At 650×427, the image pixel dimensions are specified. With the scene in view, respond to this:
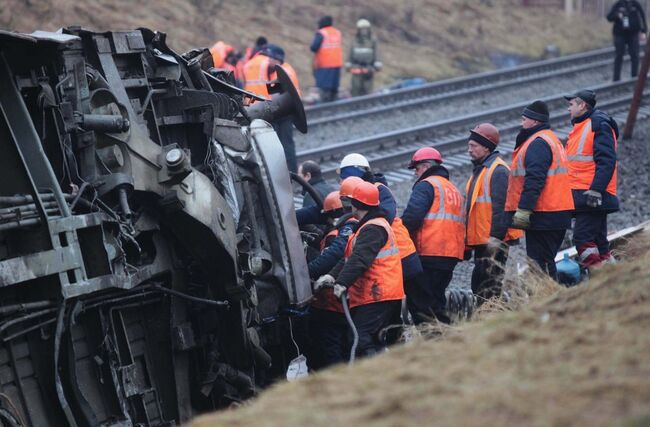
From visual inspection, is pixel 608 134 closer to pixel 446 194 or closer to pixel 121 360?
pixel 446 194

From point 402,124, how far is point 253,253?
33.2 feet

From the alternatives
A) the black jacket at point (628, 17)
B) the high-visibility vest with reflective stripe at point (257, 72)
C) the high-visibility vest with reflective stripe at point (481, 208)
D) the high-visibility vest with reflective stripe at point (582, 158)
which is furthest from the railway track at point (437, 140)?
the high-visibility vest with reflective stripe at point (481, 208)

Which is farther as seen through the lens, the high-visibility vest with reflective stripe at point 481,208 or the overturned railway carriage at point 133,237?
the high-visibility vest with reflective stripe at point 481,208

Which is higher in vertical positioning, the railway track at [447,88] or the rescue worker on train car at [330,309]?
the railway track at [447,88]

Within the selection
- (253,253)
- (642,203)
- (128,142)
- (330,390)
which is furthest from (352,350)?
(642,203)

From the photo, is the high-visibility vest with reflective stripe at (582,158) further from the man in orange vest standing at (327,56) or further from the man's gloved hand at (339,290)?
the man in orange vest standing at (327,56)

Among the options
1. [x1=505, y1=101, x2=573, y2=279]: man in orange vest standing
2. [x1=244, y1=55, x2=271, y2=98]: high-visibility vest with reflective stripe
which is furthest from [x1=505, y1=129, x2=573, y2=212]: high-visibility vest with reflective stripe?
[x1=244, y1=55, x2=271, y2=98]: high-visibility vest with reflective stripe

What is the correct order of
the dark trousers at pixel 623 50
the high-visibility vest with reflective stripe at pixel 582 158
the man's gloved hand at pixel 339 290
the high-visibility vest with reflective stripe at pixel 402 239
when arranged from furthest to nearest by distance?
the dark trousers at pixel 623 50 → the high-visibility vest with reflective stripe at pixel 582 158 → the high-visibility vest with reflective stripe at pixel 402 239 → the man's gloved hand at pixel 339 290

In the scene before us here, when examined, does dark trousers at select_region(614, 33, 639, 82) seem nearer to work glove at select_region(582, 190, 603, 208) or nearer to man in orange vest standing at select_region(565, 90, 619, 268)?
man in orange vest standing at select_region(565, 90, 619, 268)

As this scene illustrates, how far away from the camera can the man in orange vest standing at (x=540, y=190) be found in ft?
27.3

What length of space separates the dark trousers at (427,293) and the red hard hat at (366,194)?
3.21ft

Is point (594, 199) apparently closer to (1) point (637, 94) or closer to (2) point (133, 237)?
(2) point (133, 237)

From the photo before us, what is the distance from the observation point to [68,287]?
5.52 m

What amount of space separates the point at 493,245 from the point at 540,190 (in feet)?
1.88
